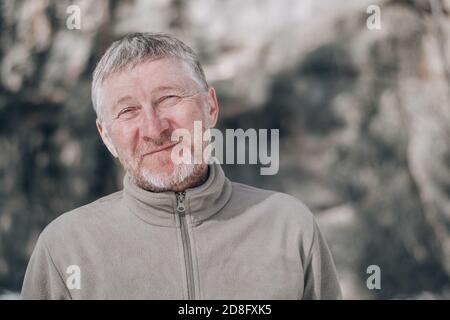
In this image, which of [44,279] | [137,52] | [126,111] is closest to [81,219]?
[44,279]

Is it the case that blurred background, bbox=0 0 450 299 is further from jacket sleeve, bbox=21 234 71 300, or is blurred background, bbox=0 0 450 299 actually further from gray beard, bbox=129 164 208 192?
jacket sleeve, bbox=21 234 71 300

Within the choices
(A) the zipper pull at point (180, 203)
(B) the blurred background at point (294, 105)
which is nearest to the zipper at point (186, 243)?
(A) the zipper pull at point (180, 203)

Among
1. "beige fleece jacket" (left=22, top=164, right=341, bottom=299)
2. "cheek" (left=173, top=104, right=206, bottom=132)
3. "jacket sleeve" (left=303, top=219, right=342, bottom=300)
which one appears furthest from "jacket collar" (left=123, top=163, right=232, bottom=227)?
"jacket sleeve" (left=303, top=219, right=342, bottom=300)

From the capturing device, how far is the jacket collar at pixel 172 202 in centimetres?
127

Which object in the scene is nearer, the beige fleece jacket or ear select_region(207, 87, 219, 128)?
the beige fleece jacket

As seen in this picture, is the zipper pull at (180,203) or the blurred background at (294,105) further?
the blurred background at (294,105)

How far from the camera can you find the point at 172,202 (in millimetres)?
1272

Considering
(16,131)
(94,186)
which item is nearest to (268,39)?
(94,186)

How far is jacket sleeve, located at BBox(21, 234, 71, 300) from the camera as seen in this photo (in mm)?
1225

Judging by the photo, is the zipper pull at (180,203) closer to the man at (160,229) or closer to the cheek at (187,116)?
the man at (160,229)

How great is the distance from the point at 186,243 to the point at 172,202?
3.8 inches

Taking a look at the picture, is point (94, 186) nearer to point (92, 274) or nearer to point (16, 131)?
point (16, 131)

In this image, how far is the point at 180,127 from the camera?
129cm
